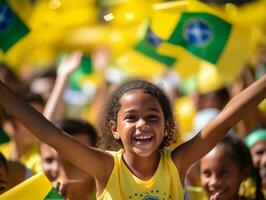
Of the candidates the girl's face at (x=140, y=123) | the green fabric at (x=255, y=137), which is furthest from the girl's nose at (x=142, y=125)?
the green fabric at (x=255, y=137)

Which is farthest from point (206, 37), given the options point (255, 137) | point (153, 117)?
point (153, 117)

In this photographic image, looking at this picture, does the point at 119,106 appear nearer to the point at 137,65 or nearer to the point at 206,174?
the point at 206,174

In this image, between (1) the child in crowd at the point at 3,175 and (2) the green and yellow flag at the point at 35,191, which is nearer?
(2) the green and yellow flag at the point at 35,191

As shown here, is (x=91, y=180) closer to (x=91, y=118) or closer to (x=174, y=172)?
(x=174, y=172)

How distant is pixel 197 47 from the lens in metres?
7.32

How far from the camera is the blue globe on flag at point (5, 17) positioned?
5.79 m

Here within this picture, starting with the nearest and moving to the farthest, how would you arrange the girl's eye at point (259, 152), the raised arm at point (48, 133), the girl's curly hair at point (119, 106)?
the raised arm at point (48, 133)
the girl's curly hair at point (119, 106)
the girl's eye at point (259, 152)

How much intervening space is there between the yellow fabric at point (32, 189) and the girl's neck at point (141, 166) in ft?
1.43

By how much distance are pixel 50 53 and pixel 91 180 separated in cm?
854

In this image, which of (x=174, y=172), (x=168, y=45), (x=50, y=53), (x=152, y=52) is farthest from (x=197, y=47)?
(x=50, y=53)

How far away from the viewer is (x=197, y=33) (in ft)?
23.8

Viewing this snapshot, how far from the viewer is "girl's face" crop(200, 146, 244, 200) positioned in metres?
5.09

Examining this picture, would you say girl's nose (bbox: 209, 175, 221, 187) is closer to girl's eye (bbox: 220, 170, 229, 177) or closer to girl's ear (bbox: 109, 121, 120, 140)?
girl's eye (bbox: 220, 170, 229, 177)

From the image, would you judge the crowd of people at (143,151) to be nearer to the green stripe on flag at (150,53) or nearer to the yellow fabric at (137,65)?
the green stripe on flag at (150,53)
